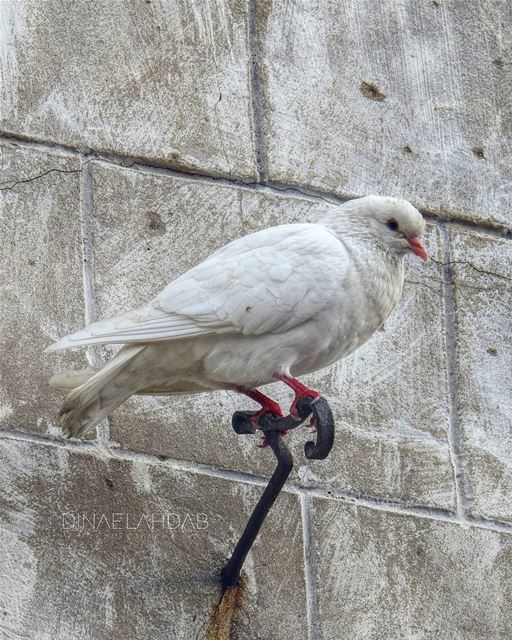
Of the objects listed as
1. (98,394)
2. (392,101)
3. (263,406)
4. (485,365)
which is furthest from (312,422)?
(392,101)

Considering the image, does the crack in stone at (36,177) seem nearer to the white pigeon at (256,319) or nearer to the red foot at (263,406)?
the white pigeon at (256,319)

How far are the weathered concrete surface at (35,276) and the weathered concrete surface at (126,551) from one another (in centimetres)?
16

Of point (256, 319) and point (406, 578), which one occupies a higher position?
point (256, 319)

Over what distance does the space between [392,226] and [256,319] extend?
1.54ft

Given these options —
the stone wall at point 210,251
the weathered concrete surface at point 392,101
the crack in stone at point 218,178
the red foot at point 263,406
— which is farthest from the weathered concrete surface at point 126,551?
the weathered concrete surface at point 392,101

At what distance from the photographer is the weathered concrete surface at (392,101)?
416cm

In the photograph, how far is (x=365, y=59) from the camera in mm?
4305

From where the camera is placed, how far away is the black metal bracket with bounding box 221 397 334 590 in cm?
299

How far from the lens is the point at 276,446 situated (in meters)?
3.14

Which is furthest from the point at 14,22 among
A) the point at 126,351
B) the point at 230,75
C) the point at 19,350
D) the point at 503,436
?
the point at 503,436

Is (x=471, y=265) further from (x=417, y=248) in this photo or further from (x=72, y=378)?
(x=72, y=378)

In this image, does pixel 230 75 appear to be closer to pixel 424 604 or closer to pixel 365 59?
pixel 365 59

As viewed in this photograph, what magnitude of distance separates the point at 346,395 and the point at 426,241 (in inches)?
24.7

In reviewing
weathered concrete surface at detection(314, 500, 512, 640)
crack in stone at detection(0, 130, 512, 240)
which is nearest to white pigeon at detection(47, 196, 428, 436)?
weathered concrete surface at detection(314, 500, 512, 640)
